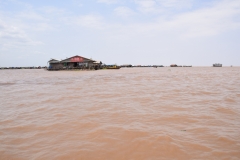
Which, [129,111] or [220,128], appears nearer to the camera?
[220,128]

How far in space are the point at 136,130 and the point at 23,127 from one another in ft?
7.79

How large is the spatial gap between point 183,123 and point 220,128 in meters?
0.68

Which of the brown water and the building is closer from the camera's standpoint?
the brown water

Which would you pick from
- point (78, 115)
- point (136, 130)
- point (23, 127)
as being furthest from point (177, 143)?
point (23, 127)

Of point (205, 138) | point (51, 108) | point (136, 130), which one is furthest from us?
point (51, 108)

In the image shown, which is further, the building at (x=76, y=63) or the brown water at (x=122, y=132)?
the building at (x=76, y=63)

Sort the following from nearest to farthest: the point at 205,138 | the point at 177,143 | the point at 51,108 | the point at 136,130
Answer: the point at 177,143, the point at 205,138, the point at 136,130, the point at 51,108

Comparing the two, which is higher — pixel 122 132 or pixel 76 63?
pixel 76 63

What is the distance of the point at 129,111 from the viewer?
15.2 ft

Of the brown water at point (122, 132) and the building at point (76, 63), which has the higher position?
the building at point (76, 63)

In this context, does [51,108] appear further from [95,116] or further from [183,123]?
[183,123]

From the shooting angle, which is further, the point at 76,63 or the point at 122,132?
the point at 76,63

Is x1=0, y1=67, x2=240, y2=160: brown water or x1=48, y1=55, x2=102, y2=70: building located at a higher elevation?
x1=48, y1=55, x2=102, y2=70: building

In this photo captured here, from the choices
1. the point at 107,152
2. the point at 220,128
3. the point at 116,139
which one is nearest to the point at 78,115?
the point at 116,139
